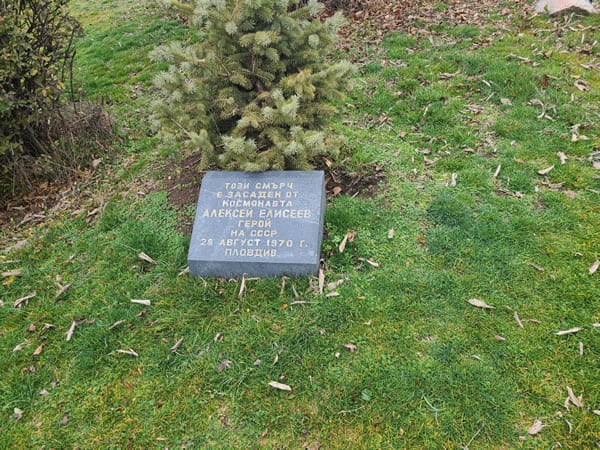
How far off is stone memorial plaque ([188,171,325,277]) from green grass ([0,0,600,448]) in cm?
20

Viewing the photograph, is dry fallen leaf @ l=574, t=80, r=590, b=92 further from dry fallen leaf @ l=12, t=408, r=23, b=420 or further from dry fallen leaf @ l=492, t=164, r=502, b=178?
dry fallen leaf @ l=12, t=408, r=23, b=420

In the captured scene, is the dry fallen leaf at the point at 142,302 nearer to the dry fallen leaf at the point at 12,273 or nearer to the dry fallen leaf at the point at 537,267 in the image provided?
the dry fallen leaf at the point at 12,273

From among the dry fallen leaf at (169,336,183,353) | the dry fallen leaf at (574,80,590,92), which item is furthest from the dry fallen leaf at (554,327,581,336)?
the dry fallen leaf at (574,80,590,92)

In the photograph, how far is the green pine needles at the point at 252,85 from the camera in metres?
4.01

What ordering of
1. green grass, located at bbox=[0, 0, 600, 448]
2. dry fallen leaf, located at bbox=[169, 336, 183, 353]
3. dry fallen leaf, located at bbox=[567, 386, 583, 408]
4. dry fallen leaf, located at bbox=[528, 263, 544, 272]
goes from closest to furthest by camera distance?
dry fallen leaf, located at bbox=[567, 386, 583, 408], green grass, located at bbox=[0, 0, 600, 448], dry fallen leaf, located at bbox=[169, 336, 183, 353], dry fallen leaf, located at bbox=[528, 263, 544, 272]

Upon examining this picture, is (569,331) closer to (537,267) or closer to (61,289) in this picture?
(537,267)

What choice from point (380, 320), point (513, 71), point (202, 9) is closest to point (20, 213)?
point (202, 9)

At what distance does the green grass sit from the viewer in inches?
114

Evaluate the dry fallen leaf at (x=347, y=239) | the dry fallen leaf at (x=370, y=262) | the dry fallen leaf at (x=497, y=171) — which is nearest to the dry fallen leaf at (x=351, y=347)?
the dry fallen leaf at (x=370, y=262)

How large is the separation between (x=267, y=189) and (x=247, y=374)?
1.69m

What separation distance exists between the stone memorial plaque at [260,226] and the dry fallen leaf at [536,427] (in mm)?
1951

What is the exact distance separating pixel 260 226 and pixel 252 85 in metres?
1.66

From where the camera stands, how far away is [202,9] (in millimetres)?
4094

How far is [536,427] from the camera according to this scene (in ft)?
8.93
